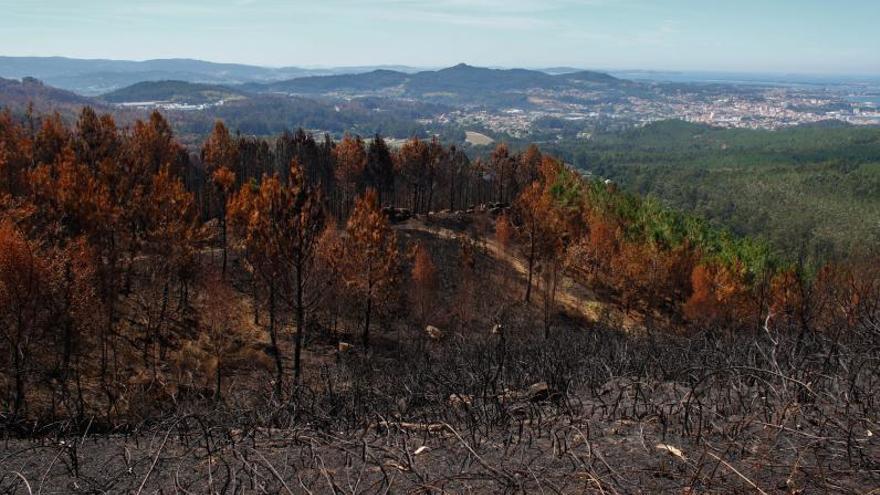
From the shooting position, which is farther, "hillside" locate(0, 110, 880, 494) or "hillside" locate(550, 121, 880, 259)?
"hillside" locate(550, 121, 880, 259)

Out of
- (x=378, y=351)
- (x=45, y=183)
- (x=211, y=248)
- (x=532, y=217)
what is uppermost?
(x=45, y=183)

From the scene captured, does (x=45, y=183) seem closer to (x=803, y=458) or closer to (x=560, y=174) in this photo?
(x=803, y=458)

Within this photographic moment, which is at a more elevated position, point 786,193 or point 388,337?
point 786,193

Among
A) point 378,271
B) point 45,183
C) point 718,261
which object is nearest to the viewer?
point 45,183

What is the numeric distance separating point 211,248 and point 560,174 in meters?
40.1

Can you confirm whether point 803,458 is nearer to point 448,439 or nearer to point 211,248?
point 448,439

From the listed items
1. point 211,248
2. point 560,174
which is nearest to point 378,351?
point 211,248

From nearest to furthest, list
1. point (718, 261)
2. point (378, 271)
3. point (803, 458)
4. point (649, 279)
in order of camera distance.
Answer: point (803, 458) → point (378, 271) → point (649, 279) → point (718, 261)

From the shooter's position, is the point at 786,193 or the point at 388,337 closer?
the point at 388,337

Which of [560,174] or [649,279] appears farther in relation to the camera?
[560,174]

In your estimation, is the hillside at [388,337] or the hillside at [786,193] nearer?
the hillside at [388,337]

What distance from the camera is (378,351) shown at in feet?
94.5

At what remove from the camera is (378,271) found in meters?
26.0

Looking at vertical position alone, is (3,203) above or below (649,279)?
above
